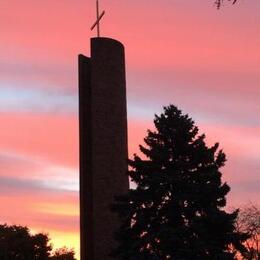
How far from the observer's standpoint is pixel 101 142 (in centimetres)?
3791

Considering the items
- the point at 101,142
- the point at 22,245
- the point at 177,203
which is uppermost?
the point at 101,142

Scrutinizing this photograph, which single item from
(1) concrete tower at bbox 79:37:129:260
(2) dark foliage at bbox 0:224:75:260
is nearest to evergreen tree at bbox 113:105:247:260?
(1) concrete tower at bbox 79:37:129:260

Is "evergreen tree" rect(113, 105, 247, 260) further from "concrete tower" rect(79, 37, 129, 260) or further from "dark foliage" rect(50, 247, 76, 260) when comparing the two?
"dark foliage" rect(50, 247, 76, 260)

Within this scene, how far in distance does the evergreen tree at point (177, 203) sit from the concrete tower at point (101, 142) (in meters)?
7.72

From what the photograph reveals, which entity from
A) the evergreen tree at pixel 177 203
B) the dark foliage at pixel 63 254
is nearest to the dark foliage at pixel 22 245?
the dark foliage at pixel 63 254

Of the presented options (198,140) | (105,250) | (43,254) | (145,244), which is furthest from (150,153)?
(43,254)

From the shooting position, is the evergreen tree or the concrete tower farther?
the concrete tower

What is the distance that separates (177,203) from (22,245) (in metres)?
35.9

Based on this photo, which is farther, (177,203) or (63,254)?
(63,254)

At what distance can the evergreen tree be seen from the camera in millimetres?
26734

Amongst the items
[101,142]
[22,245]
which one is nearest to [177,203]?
[101,142]

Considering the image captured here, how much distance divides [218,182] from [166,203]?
2755 millimetres

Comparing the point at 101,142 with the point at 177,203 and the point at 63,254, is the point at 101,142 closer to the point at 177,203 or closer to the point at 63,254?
the point at 177,203

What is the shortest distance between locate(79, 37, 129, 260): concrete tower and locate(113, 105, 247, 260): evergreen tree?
7.72 meters
